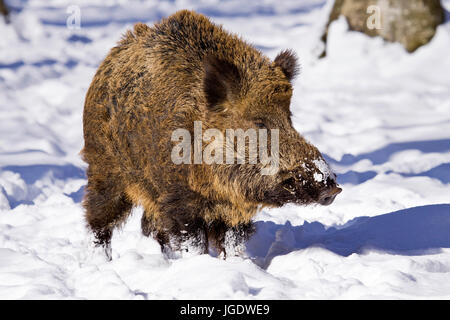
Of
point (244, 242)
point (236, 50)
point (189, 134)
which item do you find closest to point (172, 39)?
point (236, 50)

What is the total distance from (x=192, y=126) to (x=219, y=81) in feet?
1.08

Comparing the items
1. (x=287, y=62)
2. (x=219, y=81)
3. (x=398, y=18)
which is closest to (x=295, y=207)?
(x=287, y=62)

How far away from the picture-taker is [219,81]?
12.6 feet

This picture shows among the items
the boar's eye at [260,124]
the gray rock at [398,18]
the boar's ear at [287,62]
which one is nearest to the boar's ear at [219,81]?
the boar's eye at [260,124]

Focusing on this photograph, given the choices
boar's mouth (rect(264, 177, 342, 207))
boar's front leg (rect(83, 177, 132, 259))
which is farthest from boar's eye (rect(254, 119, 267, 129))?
boar's front leg (rect(83, 177, 132, 259))

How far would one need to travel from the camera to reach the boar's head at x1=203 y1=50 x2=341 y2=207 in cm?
358

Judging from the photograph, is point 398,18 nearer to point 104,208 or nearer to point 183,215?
point 104,208

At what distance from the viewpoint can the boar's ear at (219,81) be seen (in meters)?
3.79

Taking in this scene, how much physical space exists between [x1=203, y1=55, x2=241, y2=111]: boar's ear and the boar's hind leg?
3.62 ft

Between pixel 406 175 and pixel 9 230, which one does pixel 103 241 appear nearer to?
pixel 9 230

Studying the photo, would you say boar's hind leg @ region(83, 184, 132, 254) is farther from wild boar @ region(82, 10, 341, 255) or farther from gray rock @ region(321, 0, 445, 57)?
gray rock @ region(321, 0, 445, 57)

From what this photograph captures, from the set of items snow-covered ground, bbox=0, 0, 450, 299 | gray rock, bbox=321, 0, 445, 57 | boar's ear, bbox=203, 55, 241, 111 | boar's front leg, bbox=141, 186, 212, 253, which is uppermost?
boar's ear, bbox=203, 55, 241, 111

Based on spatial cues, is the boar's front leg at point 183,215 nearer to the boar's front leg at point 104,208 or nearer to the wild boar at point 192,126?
the wild boar at point 192,126

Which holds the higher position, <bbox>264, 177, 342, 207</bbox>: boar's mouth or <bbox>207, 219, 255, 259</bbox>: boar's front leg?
<bbox>264, 177, 342, 207</bbox>: boar's mouth
